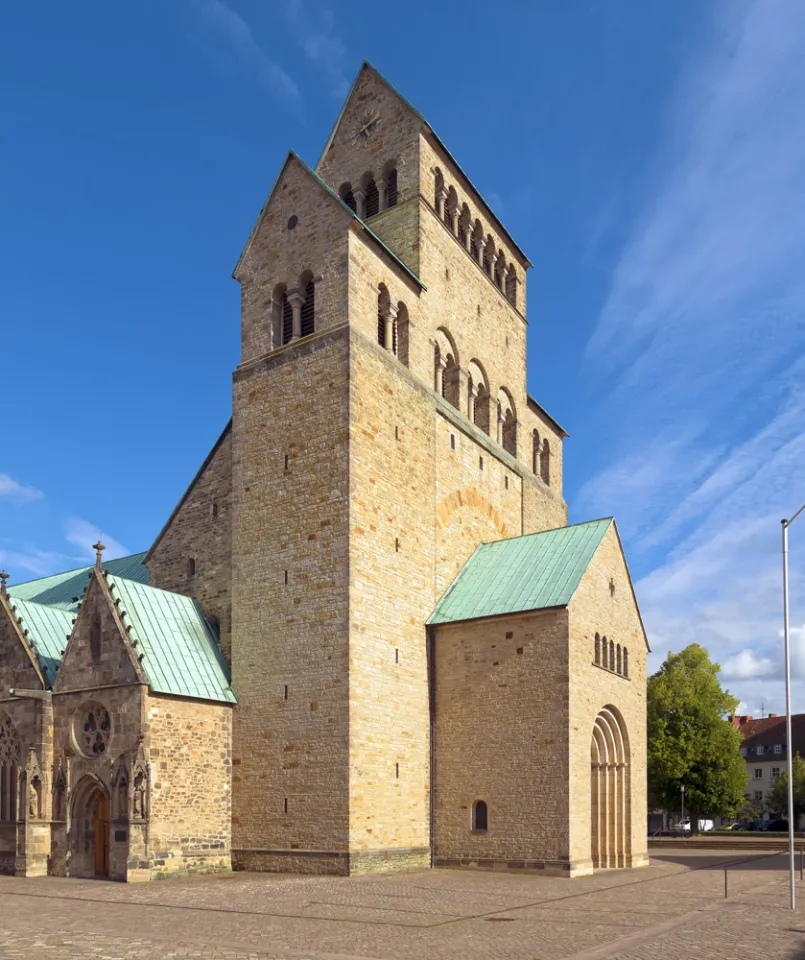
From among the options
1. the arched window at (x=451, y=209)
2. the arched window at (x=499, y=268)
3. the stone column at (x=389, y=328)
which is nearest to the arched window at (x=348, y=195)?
the arched window at (x=451, y=209)

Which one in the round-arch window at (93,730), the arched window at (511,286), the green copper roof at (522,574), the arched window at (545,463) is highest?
the arched window at (511,286)

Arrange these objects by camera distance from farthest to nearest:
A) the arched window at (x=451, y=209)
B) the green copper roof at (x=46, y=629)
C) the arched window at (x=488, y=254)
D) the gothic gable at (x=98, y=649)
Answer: the arched window at (x=488, y=254), the arched window at (x=451, y=209), the green copper roof at (x=46, y=629), the gothic gable at (x=98, y=649)

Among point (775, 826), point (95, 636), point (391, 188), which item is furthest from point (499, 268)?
point (775, 826)

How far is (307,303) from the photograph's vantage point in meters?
34.7

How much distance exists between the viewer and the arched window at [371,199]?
132 feet

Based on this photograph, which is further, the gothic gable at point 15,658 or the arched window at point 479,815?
the gothic gable at point 15,658

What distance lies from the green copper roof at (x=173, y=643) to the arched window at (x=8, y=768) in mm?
5353

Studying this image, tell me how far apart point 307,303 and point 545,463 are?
16.6m

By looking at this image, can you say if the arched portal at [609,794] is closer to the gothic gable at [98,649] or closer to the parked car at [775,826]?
the gothic gable at [98,649]

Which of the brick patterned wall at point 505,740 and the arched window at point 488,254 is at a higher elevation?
the arched window at point 488,254

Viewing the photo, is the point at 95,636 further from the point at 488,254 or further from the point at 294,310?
the point at 488,254

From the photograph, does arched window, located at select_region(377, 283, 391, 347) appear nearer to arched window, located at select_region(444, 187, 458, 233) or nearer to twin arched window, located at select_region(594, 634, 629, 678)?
arched window, located at select_region(444, 187, 458, 233)

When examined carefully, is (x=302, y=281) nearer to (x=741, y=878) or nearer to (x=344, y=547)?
(x=344, y=547)

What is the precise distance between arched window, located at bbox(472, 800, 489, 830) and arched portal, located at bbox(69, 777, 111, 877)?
11091 millimetres
